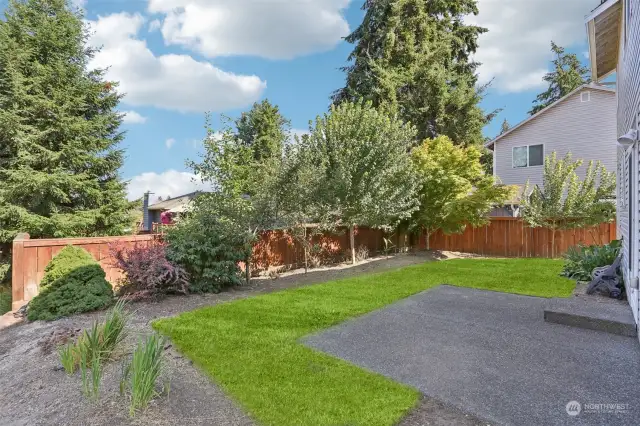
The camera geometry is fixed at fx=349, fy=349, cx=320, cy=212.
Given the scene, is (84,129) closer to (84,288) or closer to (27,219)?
(27,219)

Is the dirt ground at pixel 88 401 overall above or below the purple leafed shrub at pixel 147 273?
below

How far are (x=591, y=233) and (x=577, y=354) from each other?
35.7 ft

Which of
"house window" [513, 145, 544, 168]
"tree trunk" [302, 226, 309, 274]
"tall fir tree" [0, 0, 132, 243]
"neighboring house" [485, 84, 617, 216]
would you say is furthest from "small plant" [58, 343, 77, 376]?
"house window" [513, 145, 544, 168]

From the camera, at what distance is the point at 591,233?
12.2 metres

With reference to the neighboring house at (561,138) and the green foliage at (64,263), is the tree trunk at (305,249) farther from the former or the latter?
the neighboring house at (561,138)

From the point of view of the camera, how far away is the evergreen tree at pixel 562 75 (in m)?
26.1

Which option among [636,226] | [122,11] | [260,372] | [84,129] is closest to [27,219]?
[84,129]

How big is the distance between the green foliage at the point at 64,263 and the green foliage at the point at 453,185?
31.1 feet

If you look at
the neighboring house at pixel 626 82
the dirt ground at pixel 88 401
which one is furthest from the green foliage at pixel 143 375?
the neighboring house at pixel 626 82

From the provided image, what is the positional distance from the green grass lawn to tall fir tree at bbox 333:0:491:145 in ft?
41.1

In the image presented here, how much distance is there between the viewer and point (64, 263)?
5965 mm

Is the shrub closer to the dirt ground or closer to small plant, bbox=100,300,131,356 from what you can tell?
the dirt ground

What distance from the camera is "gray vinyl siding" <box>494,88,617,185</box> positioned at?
45.6ft

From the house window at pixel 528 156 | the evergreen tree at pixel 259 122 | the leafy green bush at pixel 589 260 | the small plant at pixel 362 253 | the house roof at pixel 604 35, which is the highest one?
the evergreen tree at pixel 259 122
